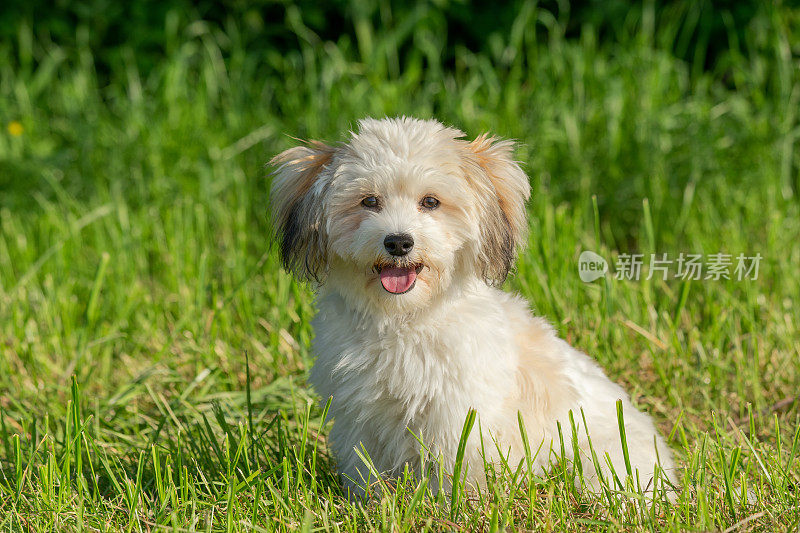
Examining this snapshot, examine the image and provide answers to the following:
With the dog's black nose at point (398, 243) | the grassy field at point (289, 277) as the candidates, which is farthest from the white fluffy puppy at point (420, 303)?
the grassy field at point (289, 277)

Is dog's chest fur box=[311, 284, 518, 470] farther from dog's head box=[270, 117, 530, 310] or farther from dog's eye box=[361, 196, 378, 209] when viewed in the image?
dog's eye box=[361, 196, 378, 209]

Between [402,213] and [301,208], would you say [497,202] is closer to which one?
[402,213]

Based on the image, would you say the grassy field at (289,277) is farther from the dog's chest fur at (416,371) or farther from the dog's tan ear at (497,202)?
the dog's tan ear at (497,202)

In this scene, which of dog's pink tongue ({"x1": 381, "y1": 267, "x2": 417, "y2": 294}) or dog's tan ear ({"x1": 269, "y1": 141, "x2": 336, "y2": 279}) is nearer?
dog's pink tongue ({"x1": 381, "y1": 267, "x2": 417, "y2": 294})

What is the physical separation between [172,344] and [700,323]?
107 inches

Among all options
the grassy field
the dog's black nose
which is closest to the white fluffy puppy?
the dog's black nose

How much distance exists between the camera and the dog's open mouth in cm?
306

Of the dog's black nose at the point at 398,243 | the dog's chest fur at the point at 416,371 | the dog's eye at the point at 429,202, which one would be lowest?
the dog's chest fur at the point at 416,371

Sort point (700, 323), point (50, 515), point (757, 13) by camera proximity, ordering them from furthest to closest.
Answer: point (757, 13) → point (700, 323) → point (50, 515)

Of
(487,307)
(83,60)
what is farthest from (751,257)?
(83,60)

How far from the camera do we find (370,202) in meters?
3.14

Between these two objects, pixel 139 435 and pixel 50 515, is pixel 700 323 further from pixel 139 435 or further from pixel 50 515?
pixel 50 515

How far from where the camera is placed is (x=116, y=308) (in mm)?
5074

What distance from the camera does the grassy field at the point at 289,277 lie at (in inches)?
124
